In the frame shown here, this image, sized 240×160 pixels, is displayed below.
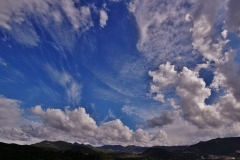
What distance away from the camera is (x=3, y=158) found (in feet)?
652

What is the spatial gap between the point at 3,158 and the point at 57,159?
51.5 m

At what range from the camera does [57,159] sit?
650 feet
